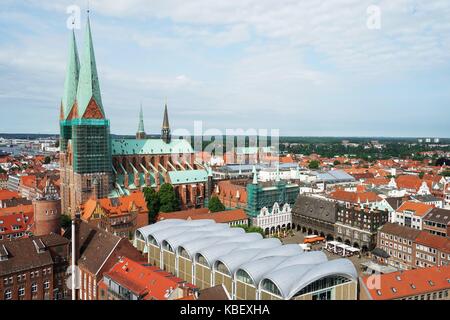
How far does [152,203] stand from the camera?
72.8m

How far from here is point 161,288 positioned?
31.1m

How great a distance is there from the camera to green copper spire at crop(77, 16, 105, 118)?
2852 inches

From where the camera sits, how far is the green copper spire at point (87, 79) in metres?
72.4

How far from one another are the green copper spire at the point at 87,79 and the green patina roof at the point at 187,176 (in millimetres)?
20455

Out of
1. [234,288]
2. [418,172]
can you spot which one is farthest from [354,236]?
[418,172]

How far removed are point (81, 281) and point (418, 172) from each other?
130245 mm

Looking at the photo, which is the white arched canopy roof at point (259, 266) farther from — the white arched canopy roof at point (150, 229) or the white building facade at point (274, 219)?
the white building facade at point (274, 219)

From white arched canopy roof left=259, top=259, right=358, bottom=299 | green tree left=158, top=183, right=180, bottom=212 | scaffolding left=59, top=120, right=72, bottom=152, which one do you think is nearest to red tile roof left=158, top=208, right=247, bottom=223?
green tree left=158, top=183, right=180, bottom=212

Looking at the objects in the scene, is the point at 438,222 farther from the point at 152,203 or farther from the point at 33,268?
the point at 33,268

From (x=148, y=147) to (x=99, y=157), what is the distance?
19309mm

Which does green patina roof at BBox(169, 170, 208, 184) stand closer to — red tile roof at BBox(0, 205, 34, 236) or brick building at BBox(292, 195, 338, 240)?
brick building at BBox(292, 195, 338, 240)

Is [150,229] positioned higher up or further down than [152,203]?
higher up

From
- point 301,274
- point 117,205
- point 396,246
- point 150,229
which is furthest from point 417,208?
point 117,205
